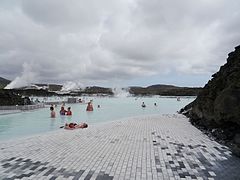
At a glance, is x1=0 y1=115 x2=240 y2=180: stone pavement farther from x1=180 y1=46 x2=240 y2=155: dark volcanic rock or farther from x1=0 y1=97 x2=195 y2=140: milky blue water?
x1=0 y1=97 x2=195 y2=140: milky blue water

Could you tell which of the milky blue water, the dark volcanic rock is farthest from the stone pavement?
the milky blue water

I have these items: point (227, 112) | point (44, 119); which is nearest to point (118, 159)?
point (227, 112)

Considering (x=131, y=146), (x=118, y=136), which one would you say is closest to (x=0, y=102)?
(x=118, y=136)

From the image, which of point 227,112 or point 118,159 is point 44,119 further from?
point 227,112

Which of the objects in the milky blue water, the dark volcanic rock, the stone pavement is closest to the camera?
the stone pavement

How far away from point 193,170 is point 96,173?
2.11 meters

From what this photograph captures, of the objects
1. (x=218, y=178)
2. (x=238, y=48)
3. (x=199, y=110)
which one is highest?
(x=238, y=48)

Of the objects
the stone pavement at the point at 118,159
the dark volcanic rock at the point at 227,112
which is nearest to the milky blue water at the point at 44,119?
the stone pavement at the point at 118,159

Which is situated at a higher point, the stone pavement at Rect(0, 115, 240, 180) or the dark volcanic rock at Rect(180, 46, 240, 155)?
the dark volcanic rock at Rect(180, 46, 240, 155)

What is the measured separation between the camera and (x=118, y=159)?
20.2 ft

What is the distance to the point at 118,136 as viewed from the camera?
9547 millimetres

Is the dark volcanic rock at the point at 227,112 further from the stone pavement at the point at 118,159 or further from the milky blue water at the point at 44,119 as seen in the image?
the milky blue water at the point at 44,119

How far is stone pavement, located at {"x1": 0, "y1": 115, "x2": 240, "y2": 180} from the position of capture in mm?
5125

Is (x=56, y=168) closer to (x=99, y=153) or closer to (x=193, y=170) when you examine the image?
(x=99, y=153)
